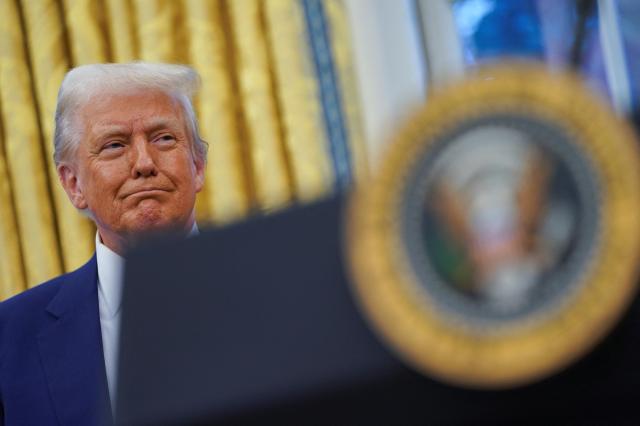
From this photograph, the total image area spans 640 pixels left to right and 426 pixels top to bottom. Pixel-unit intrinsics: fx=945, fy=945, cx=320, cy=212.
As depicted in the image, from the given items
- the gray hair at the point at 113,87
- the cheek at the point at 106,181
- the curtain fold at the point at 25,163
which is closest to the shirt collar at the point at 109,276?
the cheek at the point at 106,181

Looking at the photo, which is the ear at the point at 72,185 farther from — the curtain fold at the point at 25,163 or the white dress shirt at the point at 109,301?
the curtain fold at the point at 25,163

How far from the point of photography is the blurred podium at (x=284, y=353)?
0.39 metres

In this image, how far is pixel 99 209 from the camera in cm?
140

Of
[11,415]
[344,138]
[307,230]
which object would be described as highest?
[344,138]

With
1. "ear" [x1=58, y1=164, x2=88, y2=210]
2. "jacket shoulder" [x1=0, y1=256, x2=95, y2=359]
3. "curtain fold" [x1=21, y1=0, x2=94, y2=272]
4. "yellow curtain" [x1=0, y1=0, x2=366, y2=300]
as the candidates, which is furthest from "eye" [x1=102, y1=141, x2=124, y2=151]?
"curtain fold" [x1=21, y1=0, x2=94, y2=272]

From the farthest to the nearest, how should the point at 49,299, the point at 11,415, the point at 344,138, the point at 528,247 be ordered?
the point at 344,138, the point at 49,299, the point at 11,415, the point at 528,247

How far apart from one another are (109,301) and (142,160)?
0.26 meters

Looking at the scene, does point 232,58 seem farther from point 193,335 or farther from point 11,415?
point 193,335

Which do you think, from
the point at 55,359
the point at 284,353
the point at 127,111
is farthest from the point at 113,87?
the point at 284,353

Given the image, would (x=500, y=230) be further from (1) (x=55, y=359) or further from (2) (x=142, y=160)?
(2) (x=142, y=160)

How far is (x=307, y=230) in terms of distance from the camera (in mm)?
439

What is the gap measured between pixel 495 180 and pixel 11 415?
795 mm

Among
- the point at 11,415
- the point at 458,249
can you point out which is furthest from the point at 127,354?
the point at 11,415

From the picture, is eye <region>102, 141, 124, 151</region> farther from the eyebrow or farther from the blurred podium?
the blurred podium
